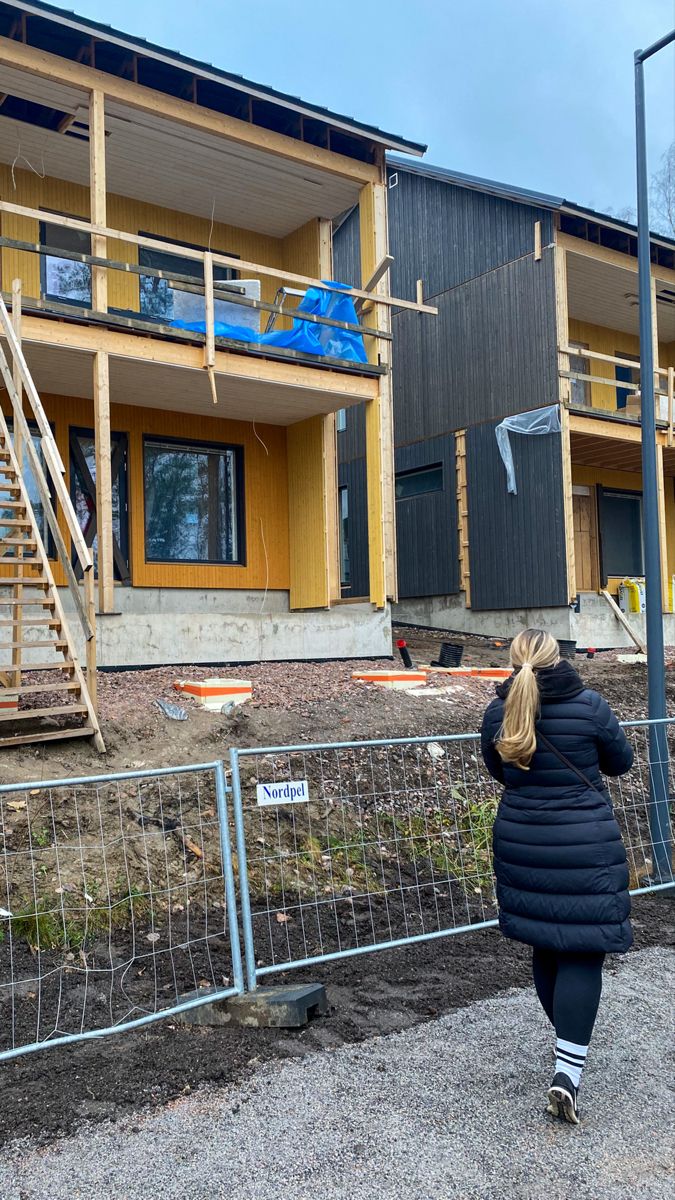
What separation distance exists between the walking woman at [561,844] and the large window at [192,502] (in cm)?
1087

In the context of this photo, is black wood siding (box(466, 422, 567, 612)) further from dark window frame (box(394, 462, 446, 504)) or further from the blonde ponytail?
the blonde ponytail

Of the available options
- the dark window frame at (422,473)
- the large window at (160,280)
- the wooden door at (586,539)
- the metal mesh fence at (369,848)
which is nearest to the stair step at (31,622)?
the metal mesh fence at (369,848)

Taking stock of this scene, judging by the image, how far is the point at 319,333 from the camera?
13250mm

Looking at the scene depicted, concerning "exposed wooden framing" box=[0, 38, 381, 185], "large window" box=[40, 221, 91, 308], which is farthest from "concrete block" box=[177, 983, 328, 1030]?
"large window" box=[40, 221, 91, 308]

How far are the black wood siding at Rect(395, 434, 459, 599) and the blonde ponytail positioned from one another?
48.6 ft

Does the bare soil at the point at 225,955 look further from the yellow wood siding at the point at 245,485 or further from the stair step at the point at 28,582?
the yellow wood siding at the point at 245,485

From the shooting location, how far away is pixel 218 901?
6.13m

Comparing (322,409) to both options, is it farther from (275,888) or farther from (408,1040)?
(408,1040)

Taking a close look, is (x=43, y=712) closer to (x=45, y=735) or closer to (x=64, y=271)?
(x=45, y=735)

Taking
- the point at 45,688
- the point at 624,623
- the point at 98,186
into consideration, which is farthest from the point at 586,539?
the point at 45,688

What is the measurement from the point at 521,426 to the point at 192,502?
6130mm

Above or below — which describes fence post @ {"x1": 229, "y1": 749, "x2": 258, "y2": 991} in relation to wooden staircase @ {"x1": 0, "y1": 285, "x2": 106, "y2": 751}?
below

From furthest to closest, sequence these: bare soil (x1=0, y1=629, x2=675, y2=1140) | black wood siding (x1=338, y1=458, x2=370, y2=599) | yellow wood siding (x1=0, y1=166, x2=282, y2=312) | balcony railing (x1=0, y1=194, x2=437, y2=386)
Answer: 1. black wood siding (x1=338, y1=458, x2=370, y2=599)
2. yellow wood siding (x1=0, y1=166, x2=282, y2=312)
3. balcony railing (x1=0, y1=194, x2=437, y2=386)
4. bare soil (x1=0, y1=629, x2=675, y2=1140)

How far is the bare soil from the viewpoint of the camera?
152 inches
